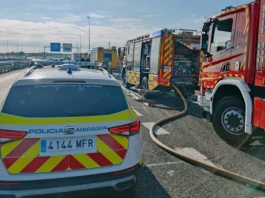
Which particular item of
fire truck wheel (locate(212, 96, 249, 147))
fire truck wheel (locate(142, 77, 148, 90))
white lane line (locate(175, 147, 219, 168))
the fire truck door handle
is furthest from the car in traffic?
fire truck wheel (locate(142, 77, 148, 90))

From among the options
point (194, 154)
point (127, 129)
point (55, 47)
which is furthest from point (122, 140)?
point (55, 47)

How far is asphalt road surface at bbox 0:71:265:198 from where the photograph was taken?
3.51 meters

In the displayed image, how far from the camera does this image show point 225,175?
3.99m

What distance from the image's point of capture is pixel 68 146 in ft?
8.66

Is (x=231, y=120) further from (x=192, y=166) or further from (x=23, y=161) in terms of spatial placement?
(x=23, y=161)

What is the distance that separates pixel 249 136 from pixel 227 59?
5.80 feet

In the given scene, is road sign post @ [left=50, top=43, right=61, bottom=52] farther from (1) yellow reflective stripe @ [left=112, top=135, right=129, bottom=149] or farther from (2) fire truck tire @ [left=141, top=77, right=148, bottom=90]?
(1) yellow reflective stripe @ [left=112, top=135, right=129, bottom=149]

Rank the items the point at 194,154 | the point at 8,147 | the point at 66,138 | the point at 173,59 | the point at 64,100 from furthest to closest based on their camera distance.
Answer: the point at 173,59 < the point at 194,154 < the point at 64,100 < the point at 66,138 < the point at 8,147

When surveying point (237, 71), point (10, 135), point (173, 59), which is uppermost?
point (173, 59)

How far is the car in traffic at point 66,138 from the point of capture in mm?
2518

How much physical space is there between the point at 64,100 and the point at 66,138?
450 millimetres

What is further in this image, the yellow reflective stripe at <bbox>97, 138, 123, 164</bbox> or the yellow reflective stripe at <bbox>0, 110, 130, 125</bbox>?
the yellow reflective stripe at <bbox>97, 138, 123, 164</bbox>

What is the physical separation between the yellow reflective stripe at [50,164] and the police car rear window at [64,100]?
1.42 feet

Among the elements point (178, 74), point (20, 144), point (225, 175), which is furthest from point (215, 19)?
point (20, 144)
